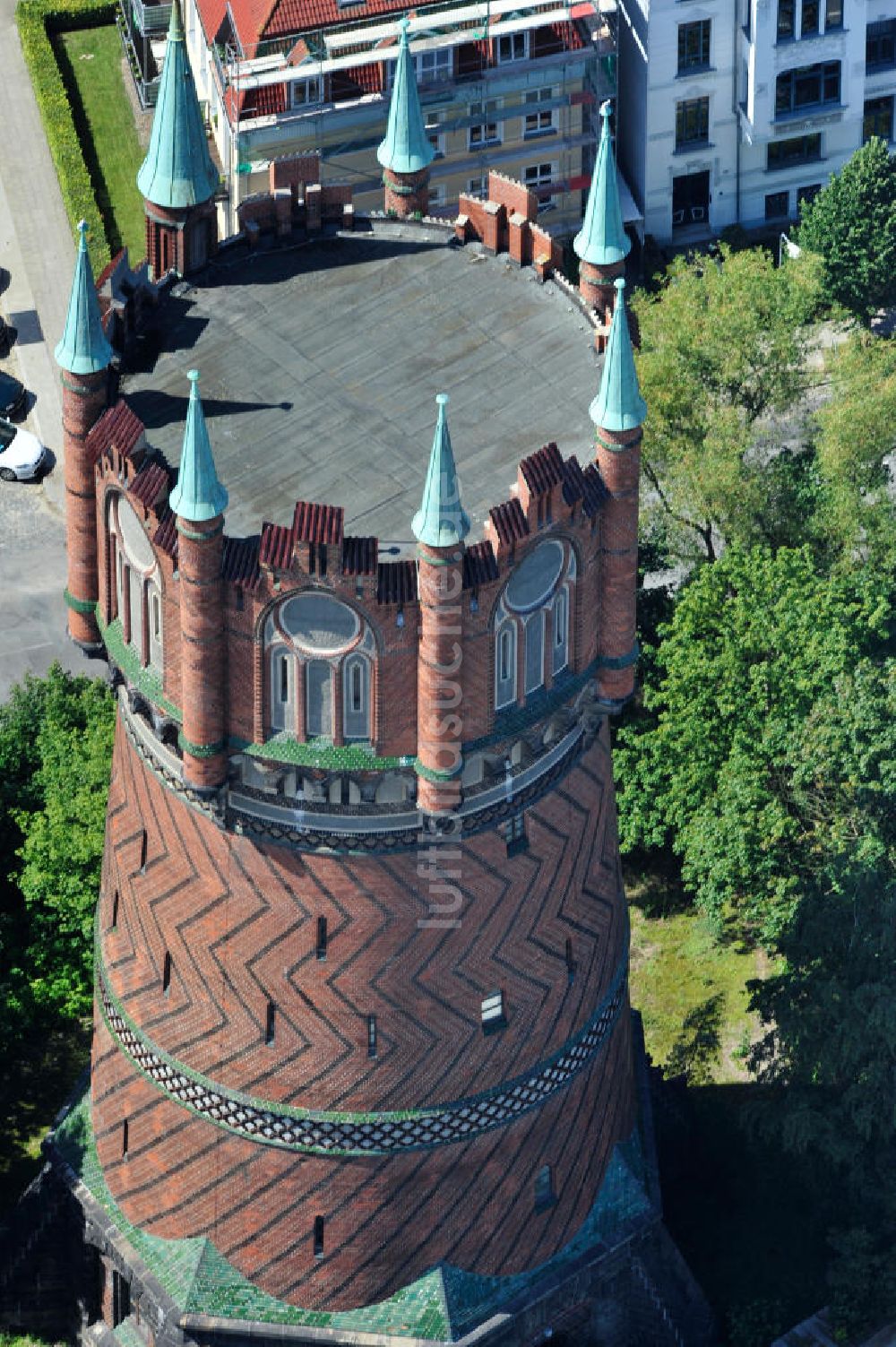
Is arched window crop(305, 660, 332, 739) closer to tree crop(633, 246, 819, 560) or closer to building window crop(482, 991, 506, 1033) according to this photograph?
building window crop(482, 991, 506, 1033)

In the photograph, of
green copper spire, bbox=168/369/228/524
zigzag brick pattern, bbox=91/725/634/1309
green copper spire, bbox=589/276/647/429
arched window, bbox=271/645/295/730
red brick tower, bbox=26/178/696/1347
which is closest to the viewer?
green copper spire, bbox=168/369/228/524

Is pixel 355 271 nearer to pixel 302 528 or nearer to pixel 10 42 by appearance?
pixel 302 528

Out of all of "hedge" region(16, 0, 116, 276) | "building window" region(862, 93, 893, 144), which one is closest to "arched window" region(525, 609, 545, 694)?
"hedge" region(16, 0, 116, 276)

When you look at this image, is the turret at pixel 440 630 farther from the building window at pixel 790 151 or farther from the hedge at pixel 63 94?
the building window at pixel 790 151

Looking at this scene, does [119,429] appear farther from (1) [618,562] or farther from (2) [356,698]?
(1) [618,562]

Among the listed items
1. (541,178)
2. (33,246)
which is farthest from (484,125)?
(33,246)

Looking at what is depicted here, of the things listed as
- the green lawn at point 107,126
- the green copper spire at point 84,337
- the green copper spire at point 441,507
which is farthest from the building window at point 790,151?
the green copper spire at point 441,507
